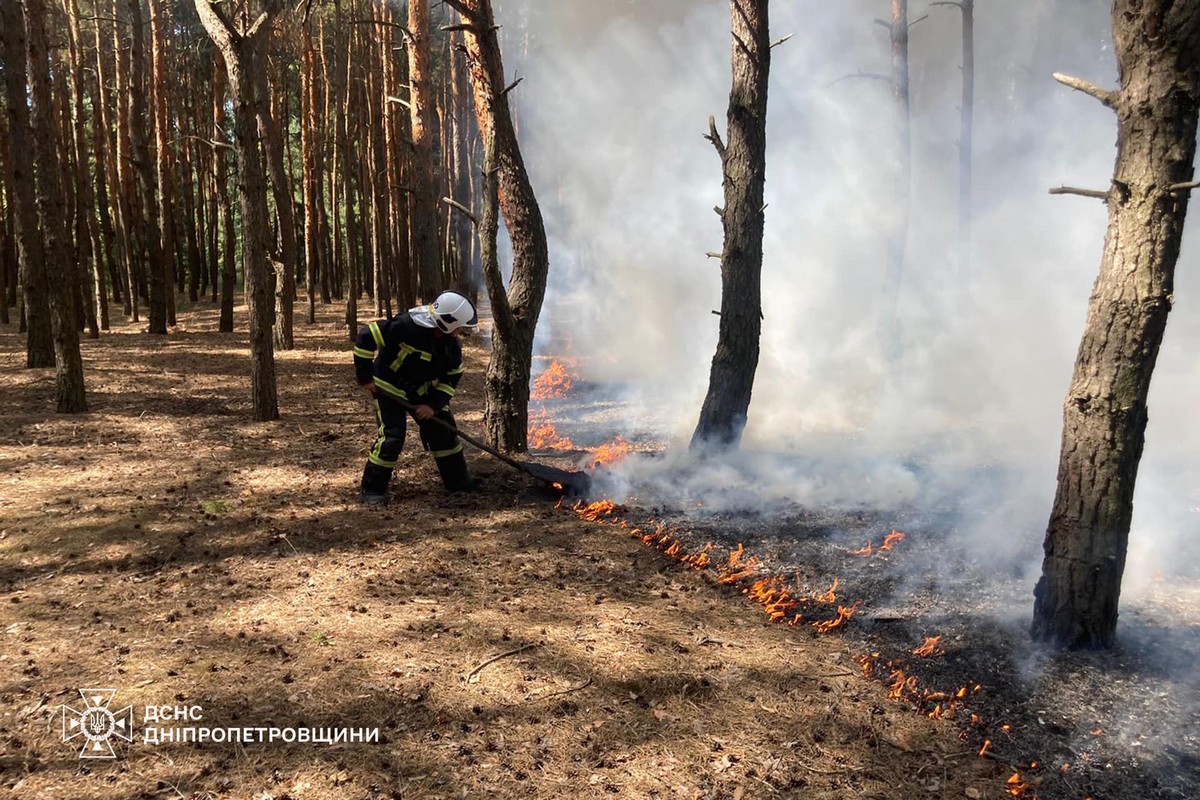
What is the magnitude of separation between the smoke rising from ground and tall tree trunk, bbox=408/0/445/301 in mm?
3479

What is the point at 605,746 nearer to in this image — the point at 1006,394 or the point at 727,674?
the point at 727,674

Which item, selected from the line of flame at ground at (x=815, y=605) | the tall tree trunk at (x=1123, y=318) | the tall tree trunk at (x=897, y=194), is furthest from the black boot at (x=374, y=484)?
the tall tree trunk at (x=897, y=194)

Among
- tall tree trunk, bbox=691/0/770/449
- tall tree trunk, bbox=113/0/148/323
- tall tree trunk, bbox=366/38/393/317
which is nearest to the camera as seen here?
tall tree trunk, bbox=691/0/770/449

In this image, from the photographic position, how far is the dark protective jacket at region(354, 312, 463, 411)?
6465 millimetres

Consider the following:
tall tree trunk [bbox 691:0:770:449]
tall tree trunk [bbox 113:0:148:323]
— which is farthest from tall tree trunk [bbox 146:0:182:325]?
tall tree trunk [bbox 691:0:770:449]

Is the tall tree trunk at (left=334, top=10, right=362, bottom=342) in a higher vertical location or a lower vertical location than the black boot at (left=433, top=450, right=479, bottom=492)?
higher

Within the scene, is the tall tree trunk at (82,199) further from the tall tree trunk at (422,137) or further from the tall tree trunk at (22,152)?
the tall tree trunk at (422,137)

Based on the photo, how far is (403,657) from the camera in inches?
163

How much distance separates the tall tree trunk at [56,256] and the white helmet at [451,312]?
4621 millimetres

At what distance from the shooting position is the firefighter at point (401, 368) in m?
6.42

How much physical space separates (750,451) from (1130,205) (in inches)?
192

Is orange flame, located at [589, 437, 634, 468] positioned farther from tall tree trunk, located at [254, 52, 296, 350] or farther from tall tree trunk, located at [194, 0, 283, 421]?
tall tree trunk, located at [254, 52, 296, 350]

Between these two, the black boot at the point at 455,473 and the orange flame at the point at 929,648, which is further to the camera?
the black boot at the point at 455,473

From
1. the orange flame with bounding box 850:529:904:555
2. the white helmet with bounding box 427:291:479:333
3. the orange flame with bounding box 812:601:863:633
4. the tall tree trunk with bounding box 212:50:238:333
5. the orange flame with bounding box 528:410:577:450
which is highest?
the tall tree trunk with bounding box 212:50:238:333
